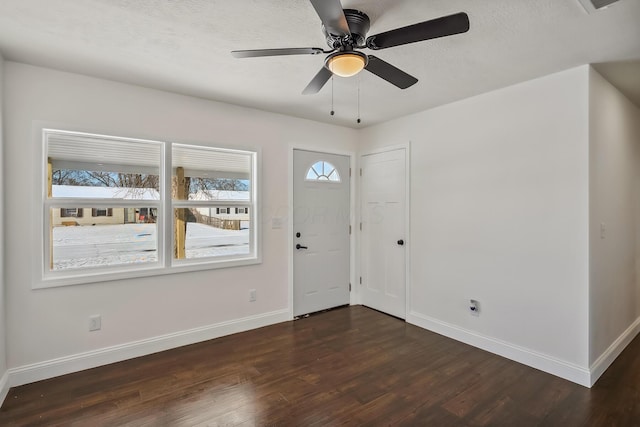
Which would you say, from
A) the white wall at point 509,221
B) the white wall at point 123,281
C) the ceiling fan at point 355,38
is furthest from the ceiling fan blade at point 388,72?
the white wall at point 123,281

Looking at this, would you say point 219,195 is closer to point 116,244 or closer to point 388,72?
point 116,244

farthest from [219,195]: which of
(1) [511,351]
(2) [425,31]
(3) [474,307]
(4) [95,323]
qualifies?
(1) [511,351]

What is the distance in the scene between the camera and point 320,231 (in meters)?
4.21

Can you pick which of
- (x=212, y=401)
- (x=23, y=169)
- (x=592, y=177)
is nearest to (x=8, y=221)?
(x=23, y=169)

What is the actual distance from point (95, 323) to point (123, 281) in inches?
15.6

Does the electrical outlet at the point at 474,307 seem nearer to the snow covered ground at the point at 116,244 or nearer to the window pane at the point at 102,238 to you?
the snow covered ground at the point at 116,244

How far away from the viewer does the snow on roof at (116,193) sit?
8.93ft

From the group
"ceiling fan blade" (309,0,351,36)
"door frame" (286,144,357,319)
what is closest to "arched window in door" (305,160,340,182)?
"door frame" (286,144,357,319)

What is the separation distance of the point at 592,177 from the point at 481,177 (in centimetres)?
84

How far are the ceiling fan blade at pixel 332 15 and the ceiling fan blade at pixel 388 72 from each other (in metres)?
0.29

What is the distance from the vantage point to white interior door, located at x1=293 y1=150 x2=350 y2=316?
403 cm

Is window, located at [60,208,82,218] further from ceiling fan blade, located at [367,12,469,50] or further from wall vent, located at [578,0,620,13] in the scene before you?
wall vent, located at [578,0,620,13]

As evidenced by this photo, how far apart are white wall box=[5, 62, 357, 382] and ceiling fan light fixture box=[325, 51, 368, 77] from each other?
200 cm

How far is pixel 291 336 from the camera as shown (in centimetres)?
343
